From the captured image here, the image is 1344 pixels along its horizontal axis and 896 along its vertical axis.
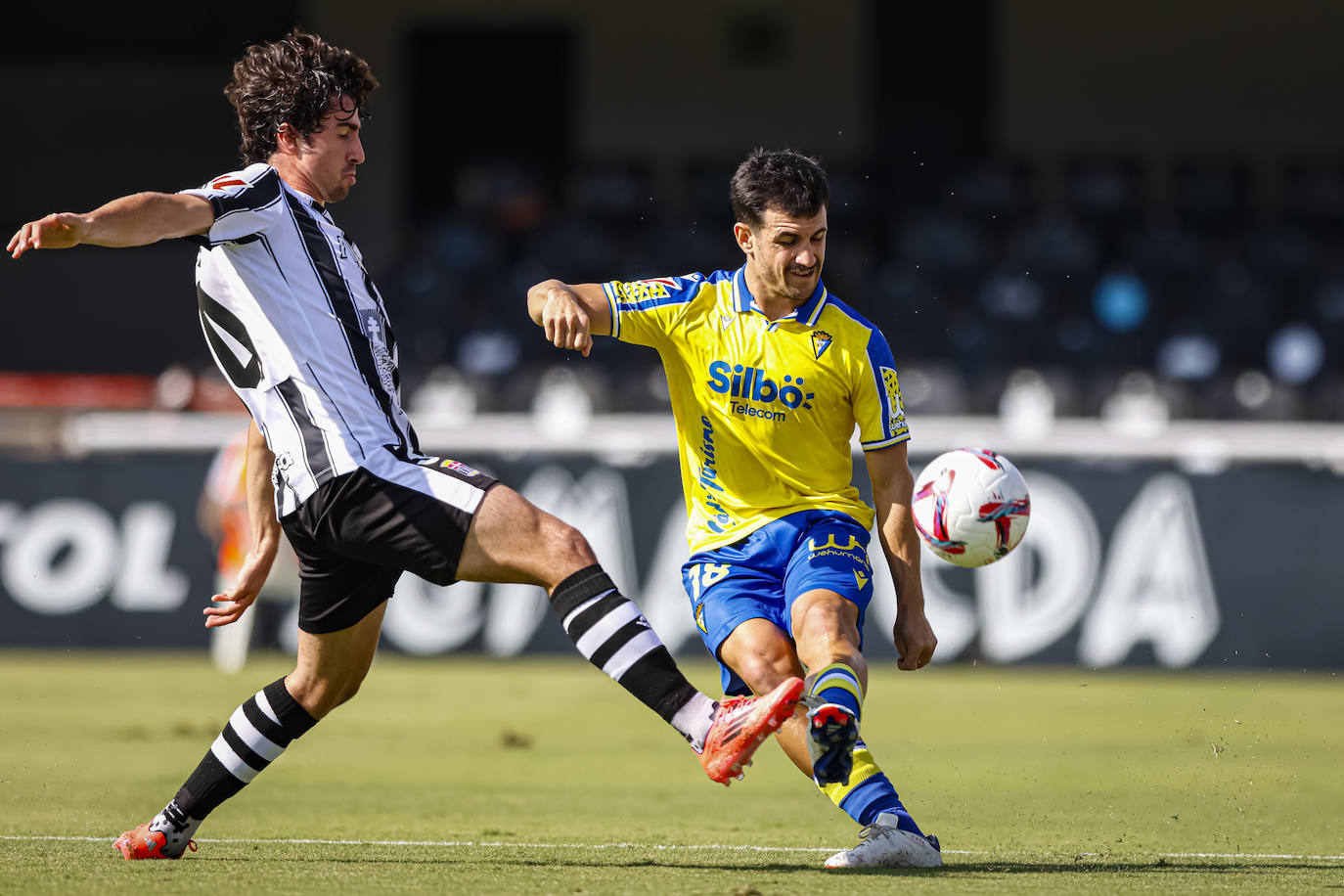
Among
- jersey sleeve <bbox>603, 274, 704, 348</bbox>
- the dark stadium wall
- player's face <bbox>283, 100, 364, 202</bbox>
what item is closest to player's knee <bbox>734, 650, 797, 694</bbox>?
jersey sleeve <bbox>603, 274, 704, 348</bbox>

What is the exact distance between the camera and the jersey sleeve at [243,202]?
451 cm

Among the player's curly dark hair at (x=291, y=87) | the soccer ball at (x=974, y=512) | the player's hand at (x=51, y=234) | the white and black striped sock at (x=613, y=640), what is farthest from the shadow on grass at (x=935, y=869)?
the player's curly dark hair at (x=291, y=87)

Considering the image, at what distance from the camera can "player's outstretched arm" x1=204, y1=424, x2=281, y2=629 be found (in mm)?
4996

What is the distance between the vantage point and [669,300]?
527 centimetres

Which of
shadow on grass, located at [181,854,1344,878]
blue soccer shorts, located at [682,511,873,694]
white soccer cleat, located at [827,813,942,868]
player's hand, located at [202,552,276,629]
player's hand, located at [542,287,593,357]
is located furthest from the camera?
player's hand, located at [202,552,276,629]

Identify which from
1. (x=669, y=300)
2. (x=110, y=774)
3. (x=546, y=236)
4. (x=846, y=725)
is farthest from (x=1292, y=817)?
(x=546, y=236)

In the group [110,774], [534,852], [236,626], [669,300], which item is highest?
[669,300]

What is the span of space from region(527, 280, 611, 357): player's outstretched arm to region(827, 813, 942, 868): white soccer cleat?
5.20 ft

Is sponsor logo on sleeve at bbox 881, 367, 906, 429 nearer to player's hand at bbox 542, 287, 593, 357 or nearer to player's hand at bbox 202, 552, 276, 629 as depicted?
player's hand at bbox 542, 287, 593, 357

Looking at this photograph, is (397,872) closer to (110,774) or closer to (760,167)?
Result: (760,167)

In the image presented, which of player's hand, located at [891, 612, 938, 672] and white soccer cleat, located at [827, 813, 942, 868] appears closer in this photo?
white soccer cleat, located at [827, 813, 942, 868]

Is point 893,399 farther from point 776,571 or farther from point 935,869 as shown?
point 935,869

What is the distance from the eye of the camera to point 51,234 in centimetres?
401

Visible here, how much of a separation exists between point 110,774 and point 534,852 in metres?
2.96
